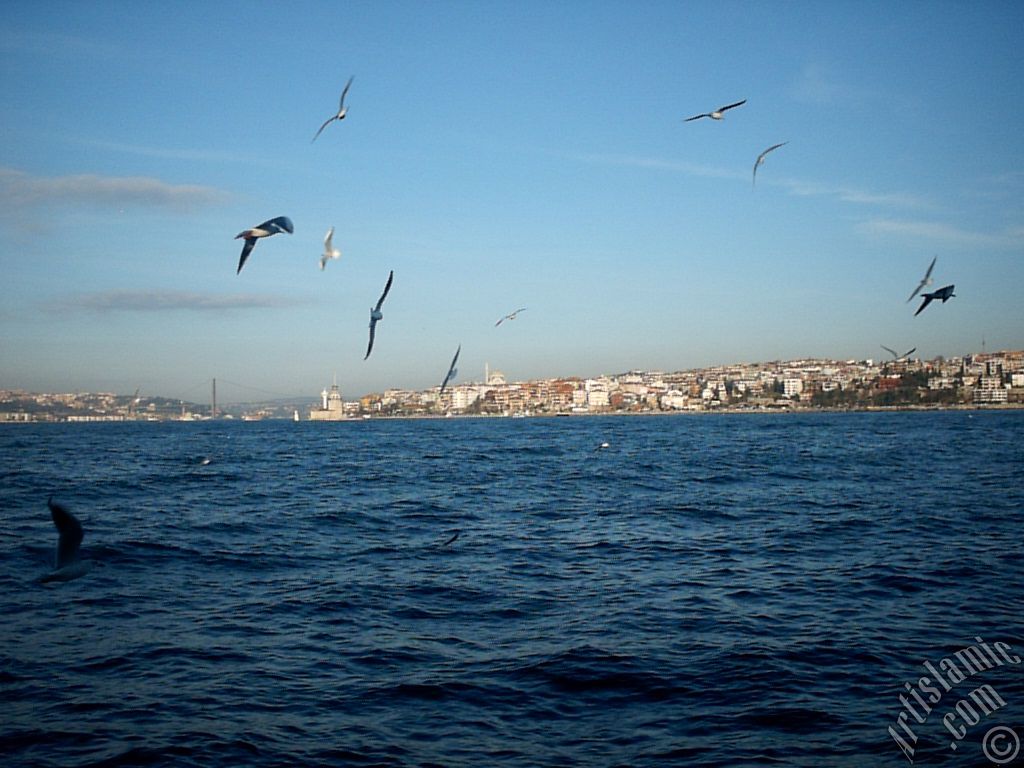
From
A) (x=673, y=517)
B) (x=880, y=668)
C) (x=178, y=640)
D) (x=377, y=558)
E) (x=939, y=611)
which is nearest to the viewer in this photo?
(x=880, y=668)

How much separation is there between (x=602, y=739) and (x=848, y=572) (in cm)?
760

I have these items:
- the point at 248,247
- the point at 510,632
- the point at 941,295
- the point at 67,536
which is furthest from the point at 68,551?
the point at 941,295

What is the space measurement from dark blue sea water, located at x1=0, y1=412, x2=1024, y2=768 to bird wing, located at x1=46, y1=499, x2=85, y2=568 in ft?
5.18

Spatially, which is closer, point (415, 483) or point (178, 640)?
point (178, 640)

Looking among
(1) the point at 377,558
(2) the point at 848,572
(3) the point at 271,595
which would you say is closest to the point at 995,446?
(2) the point at 848,572

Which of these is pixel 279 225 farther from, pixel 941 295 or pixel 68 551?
pixel 941 295

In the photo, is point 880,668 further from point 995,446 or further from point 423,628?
point 995,446

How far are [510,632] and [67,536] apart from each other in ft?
16.6

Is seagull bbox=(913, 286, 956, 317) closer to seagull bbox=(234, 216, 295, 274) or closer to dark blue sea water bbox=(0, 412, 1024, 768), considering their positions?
dark blue sea water bbox=(0, 412, 1024, 768)

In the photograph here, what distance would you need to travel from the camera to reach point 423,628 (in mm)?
9797

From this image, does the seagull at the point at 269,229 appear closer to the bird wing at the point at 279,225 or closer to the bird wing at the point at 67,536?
the bird wing at the point at 279,225

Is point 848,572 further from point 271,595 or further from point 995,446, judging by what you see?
point 995,446

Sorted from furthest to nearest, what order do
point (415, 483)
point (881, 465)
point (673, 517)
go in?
point (881, 465), point (415, 483), point (673, 517)

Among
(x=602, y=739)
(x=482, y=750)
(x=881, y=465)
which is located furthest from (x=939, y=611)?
(x=881, y=465)
